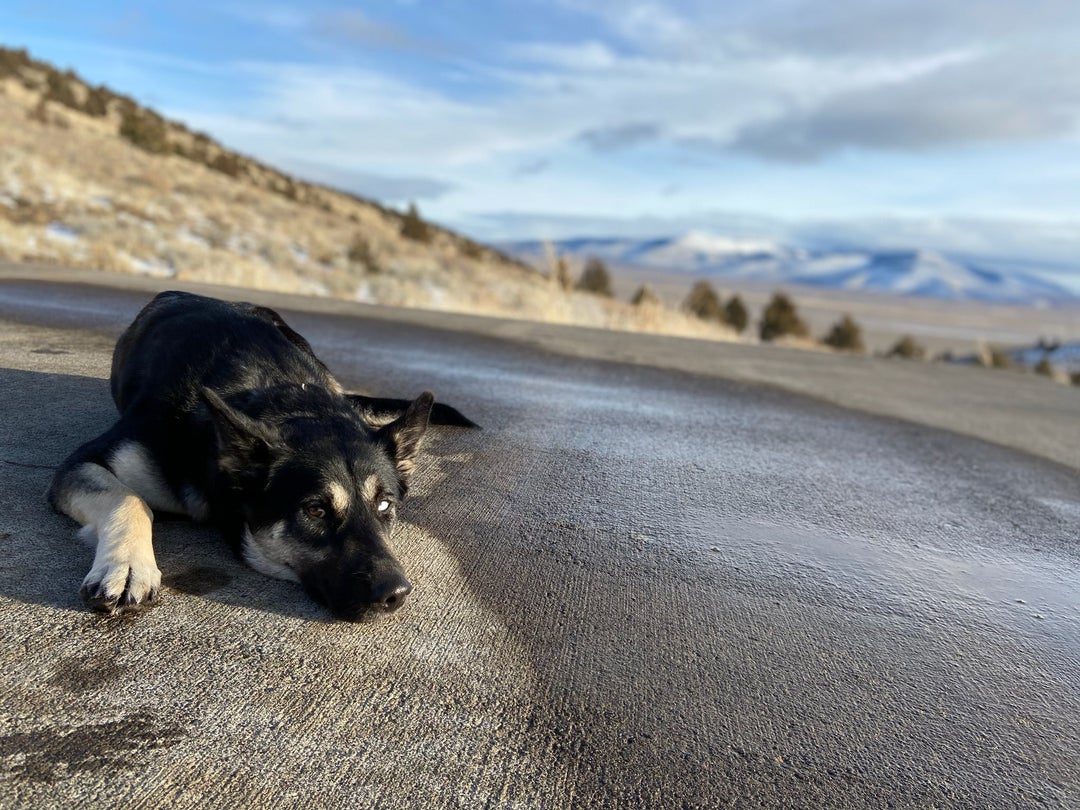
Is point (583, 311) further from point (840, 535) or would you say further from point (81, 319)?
point (840, 535)

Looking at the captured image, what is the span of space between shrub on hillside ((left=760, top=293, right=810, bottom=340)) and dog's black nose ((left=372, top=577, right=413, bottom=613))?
26243mm

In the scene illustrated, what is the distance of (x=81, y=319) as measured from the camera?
824cm

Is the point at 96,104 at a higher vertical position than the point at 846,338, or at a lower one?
higher

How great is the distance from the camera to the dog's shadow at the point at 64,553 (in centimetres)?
309

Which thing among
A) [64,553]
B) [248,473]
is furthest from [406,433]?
[64,553]

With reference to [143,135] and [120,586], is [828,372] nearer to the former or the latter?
[120,586]

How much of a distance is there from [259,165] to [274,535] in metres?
47.8

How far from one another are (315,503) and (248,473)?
321 millimetres

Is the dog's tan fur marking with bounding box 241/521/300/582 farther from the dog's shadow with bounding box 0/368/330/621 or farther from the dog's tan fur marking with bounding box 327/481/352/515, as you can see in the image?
the dog's tan fur marking with bounding box 327/481/352/515

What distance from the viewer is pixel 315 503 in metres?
3.32

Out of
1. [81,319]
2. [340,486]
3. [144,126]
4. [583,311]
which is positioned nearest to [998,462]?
[340,486]

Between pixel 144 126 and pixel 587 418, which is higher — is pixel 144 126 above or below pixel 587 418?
above

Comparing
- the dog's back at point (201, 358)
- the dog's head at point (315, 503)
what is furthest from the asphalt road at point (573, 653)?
the dog's back at point (201, 358)

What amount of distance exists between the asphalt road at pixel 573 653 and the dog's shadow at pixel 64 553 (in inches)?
0.6
